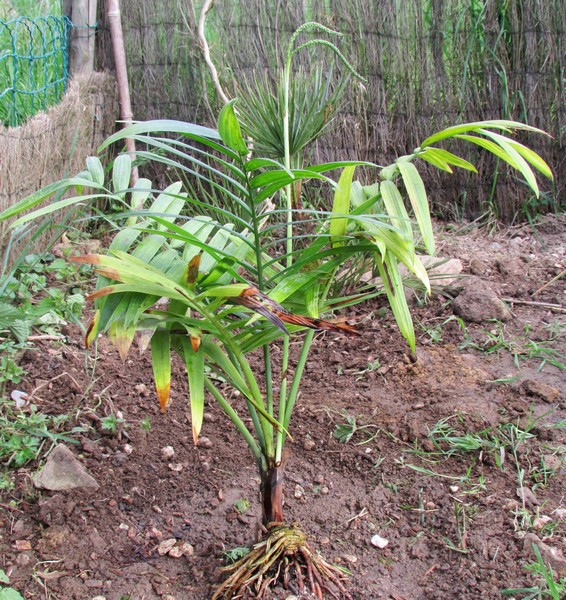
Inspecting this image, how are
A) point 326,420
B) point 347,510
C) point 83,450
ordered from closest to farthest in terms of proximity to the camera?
point 347,510 < point 83,450 < point 326,420

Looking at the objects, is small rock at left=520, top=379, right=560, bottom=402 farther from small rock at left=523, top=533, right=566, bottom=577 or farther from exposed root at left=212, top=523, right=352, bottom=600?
exposed root at left=212, top=523, right=352, bottom=600

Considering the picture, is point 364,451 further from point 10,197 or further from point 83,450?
point 10,197

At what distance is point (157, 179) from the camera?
384 cm

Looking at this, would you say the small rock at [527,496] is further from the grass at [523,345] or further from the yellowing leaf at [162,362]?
the yellowing leaf at [162,362]

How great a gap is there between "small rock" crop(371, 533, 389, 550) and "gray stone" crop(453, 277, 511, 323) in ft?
3.89

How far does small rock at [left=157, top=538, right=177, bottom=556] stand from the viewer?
1721 mm

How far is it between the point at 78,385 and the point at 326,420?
871 millimetres

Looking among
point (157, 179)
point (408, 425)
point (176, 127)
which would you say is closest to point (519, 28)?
point (157, 179)

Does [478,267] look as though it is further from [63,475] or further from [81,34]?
[81,34]

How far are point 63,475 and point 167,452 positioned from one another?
0.32 meters

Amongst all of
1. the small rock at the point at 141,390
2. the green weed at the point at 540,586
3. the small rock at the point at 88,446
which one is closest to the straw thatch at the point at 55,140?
the small rock at the point at 141,390

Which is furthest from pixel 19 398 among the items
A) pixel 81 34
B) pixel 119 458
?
pixel 81 34

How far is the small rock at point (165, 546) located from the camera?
67.7 inches

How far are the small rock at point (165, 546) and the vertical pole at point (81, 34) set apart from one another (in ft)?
9.08
